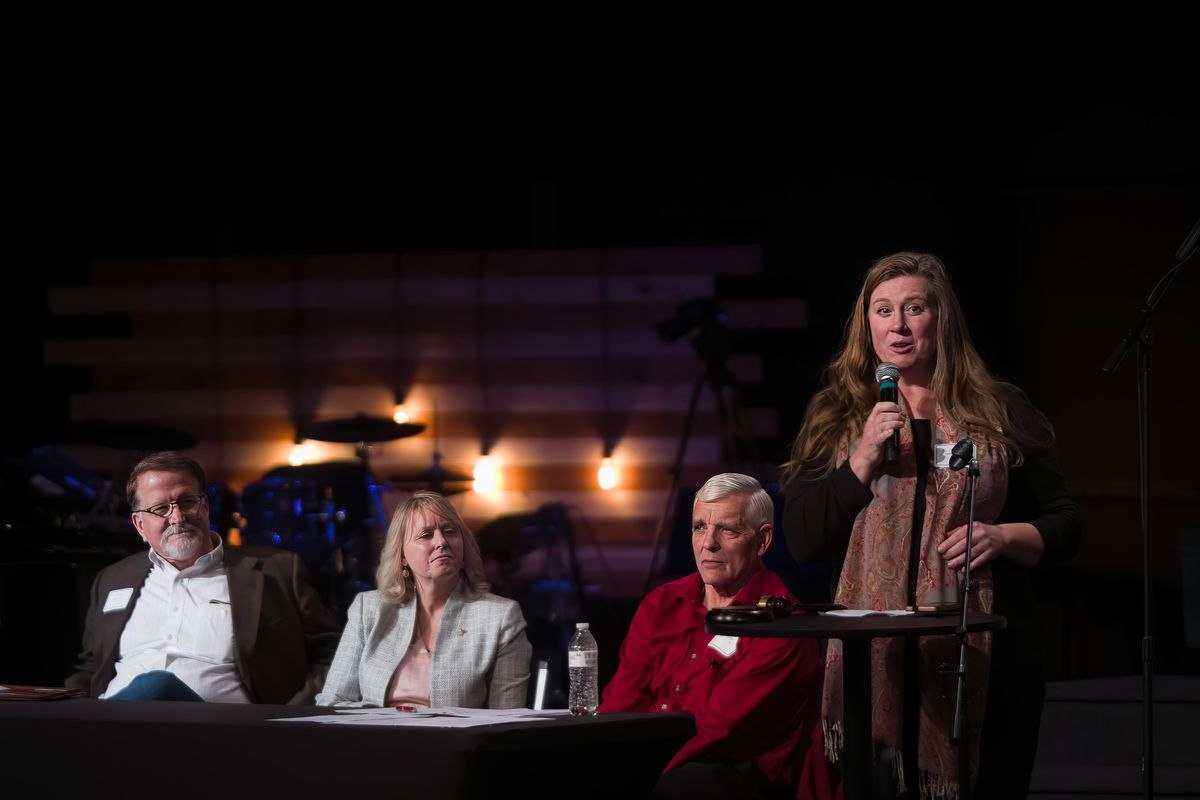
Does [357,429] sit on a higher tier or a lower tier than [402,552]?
higher

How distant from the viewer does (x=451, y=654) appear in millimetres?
3201

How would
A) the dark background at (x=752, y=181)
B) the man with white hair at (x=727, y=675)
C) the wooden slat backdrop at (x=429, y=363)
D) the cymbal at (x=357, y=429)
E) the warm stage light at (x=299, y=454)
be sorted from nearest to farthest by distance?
the man with white hair at (x=727, y=675) < the dark background at (x=752, y=181) < the cymbal at (x=357, y=429) < the wooden slat backdrop at (x=429, y=363) < the warm stage light at (x=299, y=454)

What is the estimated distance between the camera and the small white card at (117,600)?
Result: 12.2 ft

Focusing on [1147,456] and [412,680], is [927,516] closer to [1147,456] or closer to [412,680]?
[1147,456]

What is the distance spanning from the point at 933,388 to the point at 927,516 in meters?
0.23

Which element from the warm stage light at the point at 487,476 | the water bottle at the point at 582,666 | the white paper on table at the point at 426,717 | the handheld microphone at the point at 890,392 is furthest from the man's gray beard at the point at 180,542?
the warm stage light at the point at 487,476

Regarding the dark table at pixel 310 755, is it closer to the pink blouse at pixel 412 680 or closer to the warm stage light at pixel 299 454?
the pink blouse at pixel 412 680

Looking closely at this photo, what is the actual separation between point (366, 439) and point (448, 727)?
5.59m

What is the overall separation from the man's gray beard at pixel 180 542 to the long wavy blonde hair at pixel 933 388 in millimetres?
1689

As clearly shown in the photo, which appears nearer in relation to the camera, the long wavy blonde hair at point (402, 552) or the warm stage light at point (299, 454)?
the long wavy blonde hair at point (402, 552)

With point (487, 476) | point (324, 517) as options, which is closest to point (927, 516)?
point (324, 517)

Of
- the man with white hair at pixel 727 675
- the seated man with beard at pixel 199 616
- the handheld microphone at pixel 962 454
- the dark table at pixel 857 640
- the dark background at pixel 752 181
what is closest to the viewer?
the dark table at pixel 857 640

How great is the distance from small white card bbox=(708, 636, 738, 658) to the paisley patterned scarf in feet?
1.02

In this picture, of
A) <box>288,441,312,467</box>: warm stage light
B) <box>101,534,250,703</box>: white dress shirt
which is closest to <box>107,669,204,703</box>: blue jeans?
<box>101,534,250,703</box>: white dress shirt
